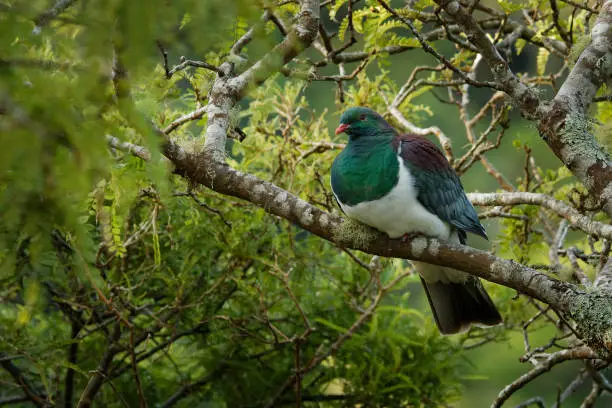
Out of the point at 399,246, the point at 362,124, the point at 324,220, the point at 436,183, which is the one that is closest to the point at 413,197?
the point at 436,183

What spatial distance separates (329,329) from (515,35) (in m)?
1.29

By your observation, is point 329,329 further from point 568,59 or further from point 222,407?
point 568,59

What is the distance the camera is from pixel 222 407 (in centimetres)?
309

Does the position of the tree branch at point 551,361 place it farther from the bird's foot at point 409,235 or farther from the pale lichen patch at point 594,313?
the bird's foot at point 409,235

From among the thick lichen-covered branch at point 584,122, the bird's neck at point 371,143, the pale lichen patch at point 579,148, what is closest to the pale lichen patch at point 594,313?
the thick lichen-covered branch at point 584,122

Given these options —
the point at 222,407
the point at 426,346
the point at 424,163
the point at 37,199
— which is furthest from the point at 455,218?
the point at 37,199

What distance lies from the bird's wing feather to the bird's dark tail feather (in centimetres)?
Result: 22

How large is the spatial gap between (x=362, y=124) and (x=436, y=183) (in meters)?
0.34

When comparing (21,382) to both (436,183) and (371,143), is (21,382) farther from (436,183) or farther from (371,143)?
(436,183)

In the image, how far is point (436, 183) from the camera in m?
2.49

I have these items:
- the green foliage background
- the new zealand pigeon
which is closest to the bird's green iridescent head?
the new zealand pigeon

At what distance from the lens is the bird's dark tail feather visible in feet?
8.79

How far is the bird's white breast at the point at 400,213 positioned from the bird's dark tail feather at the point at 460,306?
0.32 metres

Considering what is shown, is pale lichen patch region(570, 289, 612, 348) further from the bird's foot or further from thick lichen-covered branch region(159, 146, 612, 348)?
the bird's foot
